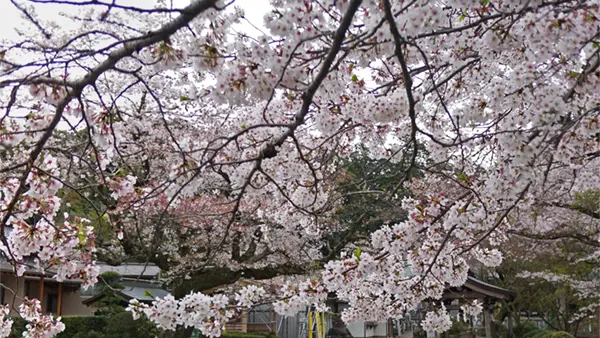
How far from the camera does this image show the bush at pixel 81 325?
41.2 feet

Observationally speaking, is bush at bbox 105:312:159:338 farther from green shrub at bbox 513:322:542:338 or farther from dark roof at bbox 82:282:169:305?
green shrub at bbox 513:322:542:338

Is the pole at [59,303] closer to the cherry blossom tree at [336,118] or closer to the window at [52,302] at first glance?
the window at [52,302]

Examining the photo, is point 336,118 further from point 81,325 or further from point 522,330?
point 522,330

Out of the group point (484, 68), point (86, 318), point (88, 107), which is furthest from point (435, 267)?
point (86, 318)

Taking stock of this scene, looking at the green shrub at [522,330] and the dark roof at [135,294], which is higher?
the dark roof at [135,294]

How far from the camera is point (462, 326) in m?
19.1

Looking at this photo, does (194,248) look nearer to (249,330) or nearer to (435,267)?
(435,267)

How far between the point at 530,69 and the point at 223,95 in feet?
4.51

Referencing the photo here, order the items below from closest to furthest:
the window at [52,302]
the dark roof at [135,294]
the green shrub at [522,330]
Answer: the dark roof at [135,294], the window at [52,302], the green shrub at [522,330]

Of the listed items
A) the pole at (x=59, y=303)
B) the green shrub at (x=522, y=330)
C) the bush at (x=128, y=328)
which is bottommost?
the green shrub at (x=522, y=330)

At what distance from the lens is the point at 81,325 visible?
42.0ft

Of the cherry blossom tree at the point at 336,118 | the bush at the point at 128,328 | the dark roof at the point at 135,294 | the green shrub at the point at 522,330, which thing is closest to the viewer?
the cherry blossom tree at the point at 336,118

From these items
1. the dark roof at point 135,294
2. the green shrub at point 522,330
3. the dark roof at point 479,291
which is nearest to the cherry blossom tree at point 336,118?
the dark roof at point 479,291

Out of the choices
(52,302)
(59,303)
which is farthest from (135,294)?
(52,302)
